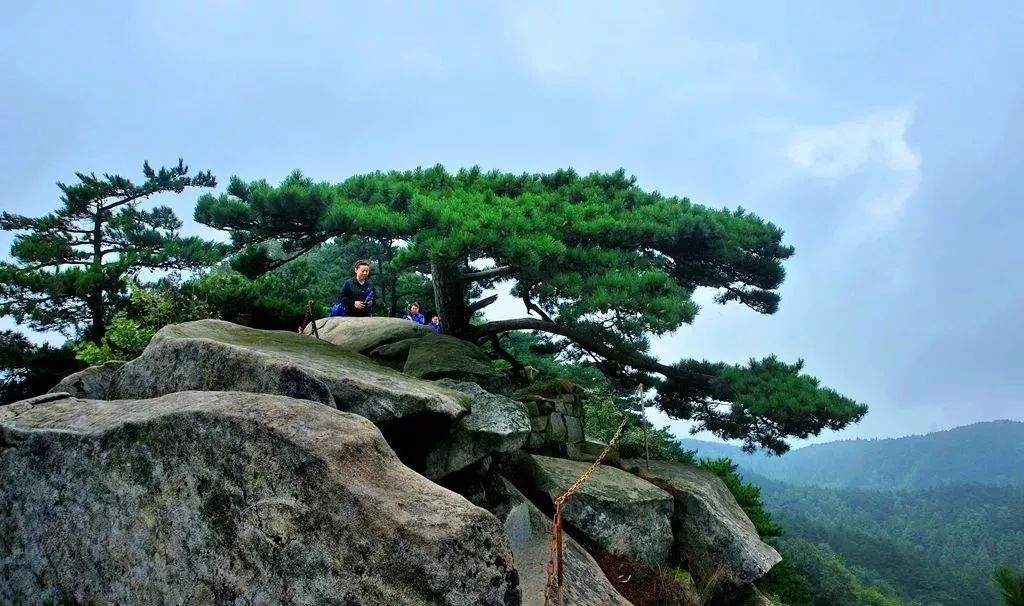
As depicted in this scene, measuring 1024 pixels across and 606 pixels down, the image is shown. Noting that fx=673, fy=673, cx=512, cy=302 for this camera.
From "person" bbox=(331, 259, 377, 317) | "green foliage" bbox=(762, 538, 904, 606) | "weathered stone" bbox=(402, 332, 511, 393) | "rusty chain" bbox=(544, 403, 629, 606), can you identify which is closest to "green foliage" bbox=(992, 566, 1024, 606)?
"weathered stone" bbox=(402, 332, 511, 393)

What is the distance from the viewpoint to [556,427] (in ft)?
37.1

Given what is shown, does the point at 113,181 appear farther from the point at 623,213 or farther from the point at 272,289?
the point at 623,213

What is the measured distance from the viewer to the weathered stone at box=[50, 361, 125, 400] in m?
8.02

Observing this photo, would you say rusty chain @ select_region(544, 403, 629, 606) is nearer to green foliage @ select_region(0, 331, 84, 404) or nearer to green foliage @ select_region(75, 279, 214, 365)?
green foliage @ select_region(75, 279, 214, 365)

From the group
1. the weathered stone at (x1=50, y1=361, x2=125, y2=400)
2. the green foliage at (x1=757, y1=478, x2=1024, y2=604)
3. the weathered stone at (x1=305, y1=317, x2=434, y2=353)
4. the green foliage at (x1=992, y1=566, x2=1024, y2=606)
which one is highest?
the weathered stone at (x1=305, y1=317, x2=434, y2=353)

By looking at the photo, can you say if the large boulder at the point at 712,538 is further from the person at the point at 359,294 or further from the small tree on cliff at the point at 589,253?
the person at the point at 359,294

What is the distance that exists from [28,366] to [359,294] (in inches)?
420

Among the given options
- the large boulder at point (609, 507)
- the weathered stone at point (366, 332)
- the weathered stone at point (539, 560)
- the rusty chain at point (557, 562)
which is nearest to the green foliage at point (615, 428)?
the large boulder at point (609, 507)

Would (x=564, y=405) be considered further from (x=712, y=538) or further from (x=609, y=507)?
(x=712, y=538)

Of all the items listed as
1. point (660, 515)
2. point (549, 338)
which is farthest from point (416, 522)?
point (549, 338)

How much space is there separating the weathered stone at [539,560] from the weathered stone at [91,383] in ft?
16.1

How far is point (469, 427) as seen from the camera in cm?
795

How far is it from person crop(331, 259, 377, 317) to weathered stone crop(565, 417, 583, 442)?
4.17 meters

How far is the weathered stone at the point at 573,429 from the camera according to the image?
452 inches
